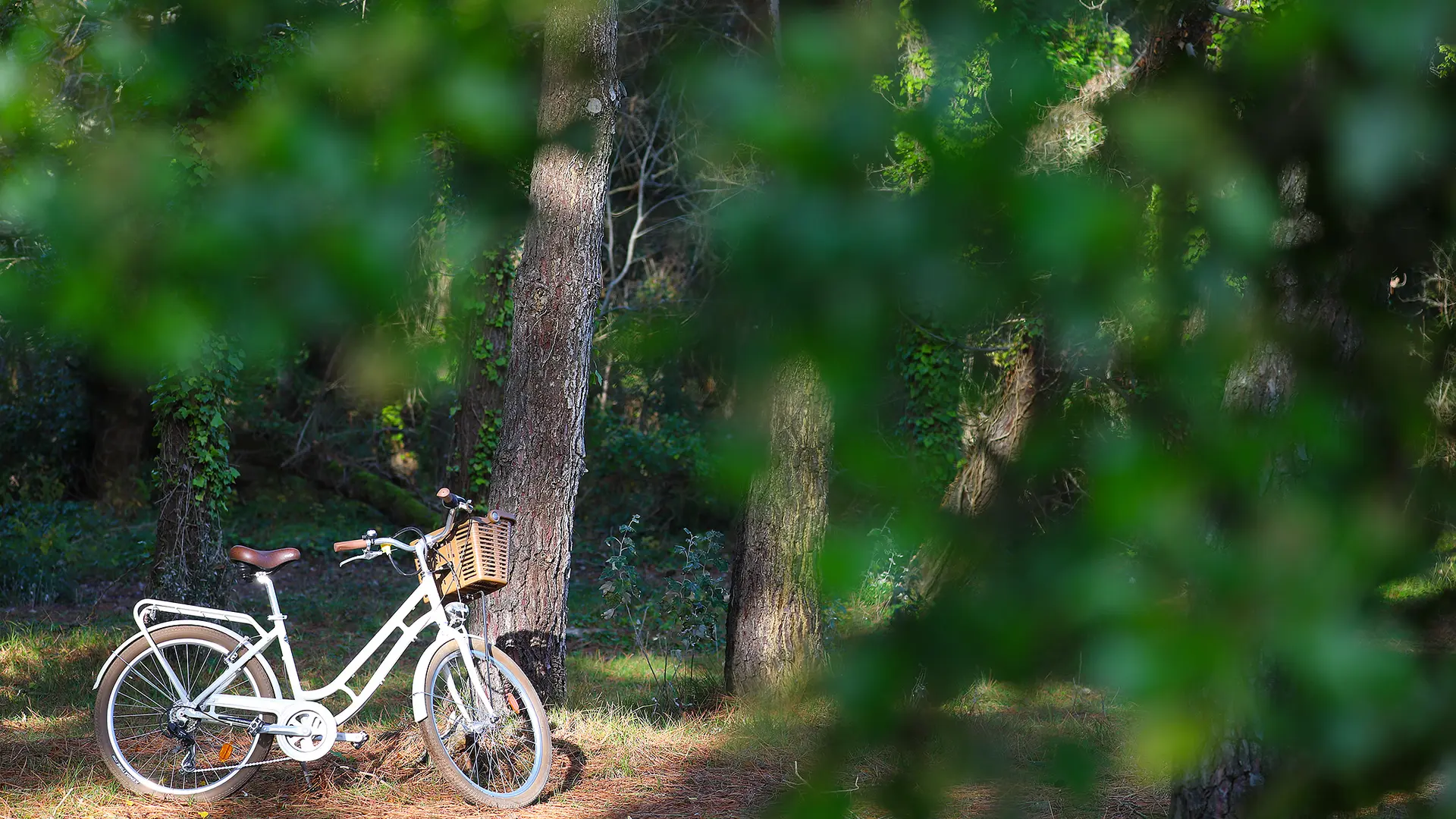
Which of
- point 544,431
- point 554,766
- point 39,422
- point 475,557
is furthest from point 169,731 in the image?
point 39,422

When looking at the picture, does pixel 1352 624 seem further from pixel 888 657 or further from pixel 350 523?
pixel 350 523

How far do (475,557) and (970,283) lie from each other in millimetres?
4006

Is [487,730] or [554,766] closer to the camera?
[487,730]

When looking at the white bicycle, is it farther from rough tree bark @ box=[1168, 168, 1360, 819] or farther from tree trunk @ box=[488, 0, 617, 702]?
rough tree bark @ box=[1168, 168, 1360, 819]

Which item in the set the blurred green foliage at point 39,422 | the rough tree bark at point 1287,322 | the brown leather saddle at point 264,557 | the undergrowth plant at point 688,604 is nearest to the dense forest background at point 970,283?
the rough tree bark at point 1287,322

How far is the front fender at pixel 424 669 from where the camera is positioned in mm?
A: 4539

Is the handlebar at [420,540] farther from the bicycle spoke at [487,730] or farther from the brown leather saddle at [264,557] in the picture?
the bicycle spoke at [487,730]

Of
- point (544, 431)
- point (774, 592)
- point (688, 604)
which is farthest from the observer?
point (688, 604)

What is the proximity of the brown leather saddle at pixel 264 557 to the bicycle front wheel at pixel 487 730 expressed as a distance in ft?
2.29

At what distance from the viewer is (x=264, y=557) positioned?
14.9 ft

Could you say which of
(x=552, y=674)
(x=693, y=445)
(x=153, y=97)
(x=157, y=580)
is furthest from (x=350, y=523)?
(x=153, y=97)

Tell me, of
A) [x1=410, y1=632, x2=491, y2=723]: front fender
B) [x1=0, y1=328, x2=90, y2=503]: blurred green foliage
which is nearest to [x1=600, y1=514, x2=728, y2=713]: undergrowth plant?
[x1=410, y1=632, x2=491, y2=723]: front fender

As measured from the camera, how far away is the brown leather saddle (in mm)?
4438

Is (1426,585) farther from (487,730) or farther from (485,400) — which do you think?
(485,400)
